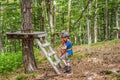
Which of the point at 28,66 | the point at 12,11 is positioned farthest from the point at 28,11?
the point at 12,11

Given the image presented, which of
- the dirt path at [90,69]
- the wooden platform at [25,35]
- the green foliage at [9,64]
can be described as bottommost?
the green foliage at [9,64]

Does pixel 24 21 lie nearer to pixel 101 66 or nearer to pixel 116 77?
pixel 101 66

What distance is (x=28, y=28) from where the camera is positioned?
11453 millimetres

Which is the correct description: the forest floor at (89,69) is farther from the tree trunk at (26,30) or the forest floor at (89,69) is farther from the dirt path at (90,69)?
the tree trunk at (26,30)

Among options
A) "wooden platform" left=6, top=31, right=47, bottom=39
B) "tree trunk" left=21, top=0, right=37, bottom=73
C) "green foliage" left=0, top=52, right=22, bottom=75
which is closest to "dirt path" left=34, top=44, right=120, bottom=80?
"tree trunk" left=21, top=0, right=37, bottom=73

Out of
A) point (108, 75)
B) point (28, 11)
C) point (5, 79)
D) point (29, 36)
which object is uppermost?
point (28, 11)

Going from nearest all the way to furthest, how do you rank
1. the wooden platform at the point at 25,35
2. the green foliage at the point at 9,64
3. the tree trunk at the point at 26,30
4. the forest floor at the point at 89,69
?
the forest floor at the point at 89,69 < the wooden platform at the point at 25,35 < the tree trunk at the point at 26,30 < the green foliage at the point at 9,64

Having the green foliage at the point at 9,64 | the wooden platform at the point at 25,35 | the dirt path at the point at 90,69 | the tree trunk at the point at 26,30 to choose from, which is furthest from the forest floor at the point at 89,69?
the wooden platform at the point at 25,35

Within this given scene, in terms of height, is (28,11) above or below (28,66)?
above

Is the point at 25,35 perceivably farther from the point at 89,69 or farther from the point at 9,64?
the point at 9,64

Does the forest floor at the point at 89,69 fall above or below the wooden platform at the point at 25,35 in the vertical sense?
below

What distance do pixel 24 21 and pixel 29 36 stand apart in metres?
0.85

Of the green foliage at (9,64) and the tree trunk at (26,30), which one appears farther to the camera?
the green foliage at (9,64)

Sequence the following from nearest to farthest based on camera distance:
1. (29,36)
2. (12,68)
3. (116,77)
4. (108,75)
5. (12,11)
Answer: (116,77)
(108,75)
(29,36)
(12,68)
(12,11)
